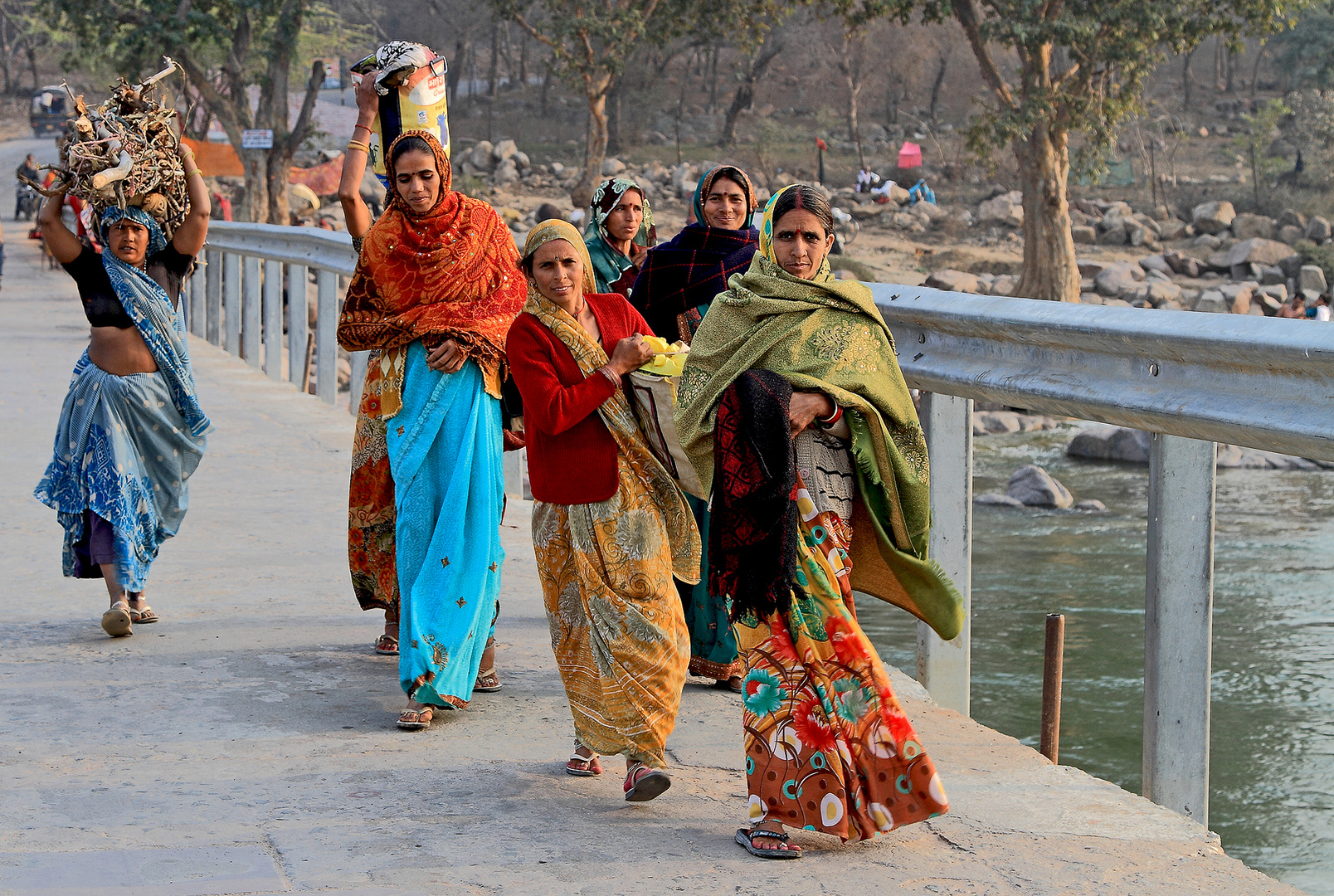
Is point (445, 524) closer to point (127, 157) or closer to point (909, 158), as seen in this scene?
point (127, 157)

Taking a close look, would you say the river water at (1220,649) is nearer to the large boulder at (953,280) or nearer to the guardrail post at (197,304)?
the guardrail post at (197,304)

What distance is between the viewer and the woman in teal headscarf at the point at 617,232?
5.49m

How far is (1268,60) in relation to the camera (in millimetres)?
57000

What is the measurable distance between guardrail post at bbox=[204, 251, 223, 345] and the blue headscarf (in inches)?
360

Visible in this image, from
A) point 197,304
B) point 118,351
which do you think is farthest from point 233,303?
point 118,351

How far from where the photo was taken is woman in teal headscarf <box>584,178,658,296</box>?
18.0ft

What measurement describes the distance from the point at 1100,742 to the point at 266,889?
12.4 ft

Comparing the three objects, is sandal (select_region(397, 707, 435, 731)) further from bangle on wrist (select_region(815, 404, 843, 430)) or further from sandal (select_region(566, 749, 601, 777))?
bangle on wrist (select_region(815, 404, 843, 430))

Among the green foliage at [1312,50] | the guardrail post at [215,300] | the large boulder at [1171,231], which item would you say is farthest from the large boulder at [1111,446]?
the green foliage at [1312,50]

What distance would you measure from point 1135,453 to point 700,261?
11.3m

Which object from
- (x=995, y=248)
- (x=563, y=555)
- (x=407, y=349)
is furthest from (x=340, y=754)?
(x=995, y=248)

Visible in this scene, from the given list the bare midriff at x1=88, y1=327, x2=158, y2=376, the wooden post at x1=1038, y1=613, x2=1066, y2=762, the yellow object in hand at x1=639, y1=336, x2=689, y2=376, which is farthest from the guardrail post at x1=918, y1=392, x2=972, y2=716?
the bare midriff at x1=88, y1=327, x2=158, y2=376

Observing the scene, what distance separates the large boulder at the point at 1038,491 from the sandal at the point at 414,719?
8.99 metres

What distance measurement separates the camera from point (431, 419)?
4.58 metres
